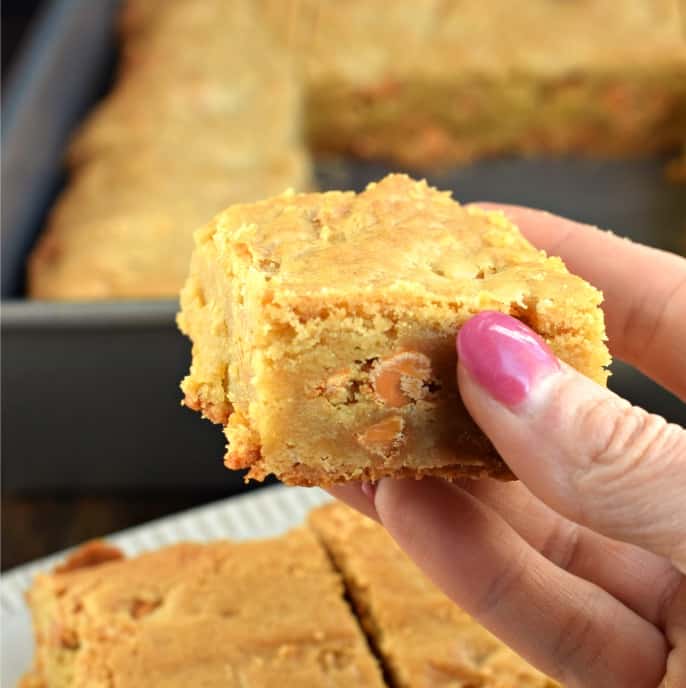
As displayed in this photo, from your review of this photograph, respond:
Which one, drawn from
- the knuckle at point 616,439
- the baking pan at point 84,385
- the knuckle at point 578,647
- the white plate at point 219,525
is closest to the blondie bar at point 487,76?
the baking pan at point 84,385

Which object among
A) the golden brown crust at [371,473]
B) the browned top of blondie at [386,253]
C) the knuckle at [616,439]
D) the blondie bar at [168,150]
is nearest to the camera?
the knuckle at [616,439]

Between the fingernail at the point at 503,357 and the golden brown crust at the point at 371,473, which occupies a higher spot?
the fingernail at the point at 503,357

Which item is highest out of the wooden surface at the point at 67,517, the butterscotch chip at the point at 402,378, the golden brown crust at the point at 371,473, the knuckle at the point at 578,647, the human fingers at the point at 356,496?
the butterscotch chip at the point at 402,378

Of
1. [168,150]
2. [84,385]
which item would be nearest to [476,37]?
[168,150]

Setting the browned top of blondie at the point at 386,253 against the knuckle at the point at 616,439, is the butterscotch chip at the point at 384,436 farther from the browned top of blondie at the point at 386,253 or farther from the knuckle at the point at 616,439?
the knuckle at the point at 616,439

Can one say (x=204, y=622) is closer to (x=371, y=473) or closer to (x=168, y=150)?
(x=371, y=473)

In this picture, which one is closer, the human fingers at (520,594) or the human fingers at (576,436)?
the human fingers at (576,436)

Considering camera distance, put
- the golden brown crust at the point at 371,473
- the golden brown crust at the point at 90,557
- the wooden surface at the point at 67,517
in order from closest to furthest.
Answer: the golden brown crust at the point at 371,473 → the golden brown crust at the point at 90,557 → the wooden surface at the point at 67,517

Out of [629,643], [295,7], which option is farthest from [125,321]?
[295,7]
